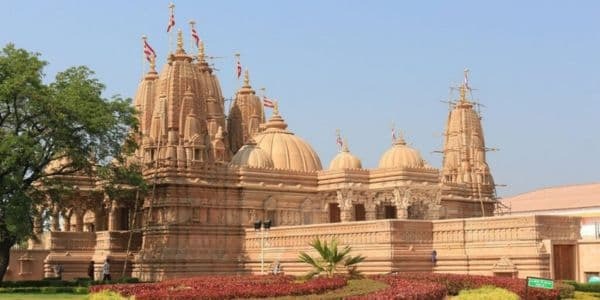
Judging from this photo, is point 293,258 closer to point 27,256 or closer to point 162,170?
point 162,170

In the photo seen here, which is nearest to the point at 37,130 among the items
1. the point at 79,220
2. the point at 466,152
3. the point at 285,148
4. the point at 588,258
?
the point at 79,220

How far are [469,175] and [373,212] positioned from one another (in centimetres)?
1687

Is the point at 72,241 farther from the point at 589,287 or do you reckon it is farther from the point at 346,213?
the point at 589,287

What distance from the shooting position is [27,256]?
5016 cm

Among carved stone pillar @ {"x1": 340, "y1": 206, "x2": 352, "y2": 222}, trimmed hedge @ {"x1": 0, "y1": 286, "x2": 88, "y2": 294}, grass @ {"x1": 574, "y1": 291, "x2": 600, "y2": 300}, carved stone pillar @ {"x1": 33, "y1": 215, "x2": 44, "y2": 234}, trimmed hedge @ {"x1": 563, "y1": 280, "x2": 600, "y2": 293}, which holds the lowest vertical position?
trimmed hedge @ {"x1": 0, "y1": 286, "x2": 88, "y2": 294}

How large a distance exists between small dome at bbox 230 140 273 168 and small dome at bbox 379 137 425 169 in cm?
744

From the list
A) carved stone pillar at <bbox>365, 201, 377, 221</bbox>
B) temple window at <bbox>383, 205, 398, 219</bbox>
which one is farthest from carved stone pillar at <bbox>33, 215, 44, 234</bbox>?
temple window at <bbox>383, 205, 398, 219</bbox>

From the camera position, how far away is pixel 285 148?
55.9 metres

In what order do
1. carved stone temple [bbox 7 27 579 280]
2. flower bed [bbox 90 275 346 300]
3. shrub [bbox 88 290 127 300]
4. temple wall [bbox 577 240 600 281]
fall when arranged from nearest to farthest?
shrub [bbox 88 290 127 300] → flower bed [bbox 90 275 346 300] → temple wall [bbox 577 240 600 281] → carved stone temple [bbox 7 27 579 280]

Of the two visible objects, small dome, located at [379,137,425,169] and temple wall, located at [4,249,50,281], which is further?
small dome, located at [379,137,425,169]

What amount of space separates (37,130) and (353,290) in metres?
19.0

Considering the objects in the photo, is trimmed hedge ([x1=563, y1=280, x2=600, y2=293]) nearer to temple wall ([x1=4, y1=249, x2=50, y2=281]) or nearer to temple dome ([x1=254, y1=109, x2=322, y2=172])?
temple dome ([x1=254, y1=109, x2=322, y2=172])

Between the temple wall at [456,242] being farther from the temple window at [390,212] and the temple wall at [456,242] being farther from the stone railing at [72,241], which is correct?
the temple window at [390,212]

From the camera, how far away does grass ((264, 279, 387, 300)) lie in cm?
2336
